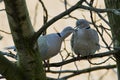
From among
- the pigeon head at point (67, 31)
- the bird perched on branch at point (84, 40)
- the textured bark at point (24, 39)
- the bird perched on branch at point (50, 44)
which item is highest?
the textured bark at point (24, 39)

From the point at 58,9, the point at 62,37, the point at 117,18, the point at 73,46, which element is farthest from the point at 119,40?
the point at 58,9

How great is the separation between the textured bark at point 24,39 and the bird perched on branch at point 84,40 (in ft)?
1.70

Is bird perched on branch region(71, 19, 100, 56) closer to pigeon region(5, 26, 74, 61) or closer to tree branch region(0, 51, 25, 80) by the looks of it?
pigeon region(5, 26, 74, 61)

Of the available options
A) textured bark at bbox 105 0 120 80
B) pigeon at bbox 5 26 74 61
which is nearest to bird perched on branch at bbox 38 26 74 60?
pigeon at bbox 5 26 74 61

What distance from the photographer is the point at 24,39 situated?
0.78 metres

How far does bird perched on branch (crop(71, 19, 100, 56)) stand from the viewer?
1.33 m

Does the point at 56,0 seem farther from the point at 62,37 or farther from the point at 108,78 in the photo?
the point at 62,37

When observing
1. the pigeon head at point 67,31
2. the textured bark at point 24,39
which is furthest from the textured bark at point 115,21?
the textured bark at point 24,39

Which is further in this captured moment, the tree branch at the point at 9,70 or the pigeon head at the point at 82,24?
the pigeon head at the point at 82,24

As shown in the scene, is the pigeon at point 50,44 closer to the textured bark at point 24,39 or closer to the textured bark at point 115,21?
the textured bark at point 115,21

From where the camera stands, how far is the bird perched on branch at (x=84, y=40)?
1334 millimetres

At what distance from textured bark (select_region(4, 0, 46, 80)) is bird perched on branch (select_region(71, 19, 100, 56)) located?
0.52 metres

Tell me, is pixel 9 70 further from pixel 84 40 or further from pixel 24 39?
pixel 84 40

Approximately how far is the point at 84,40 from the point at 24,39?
24.1 inches
